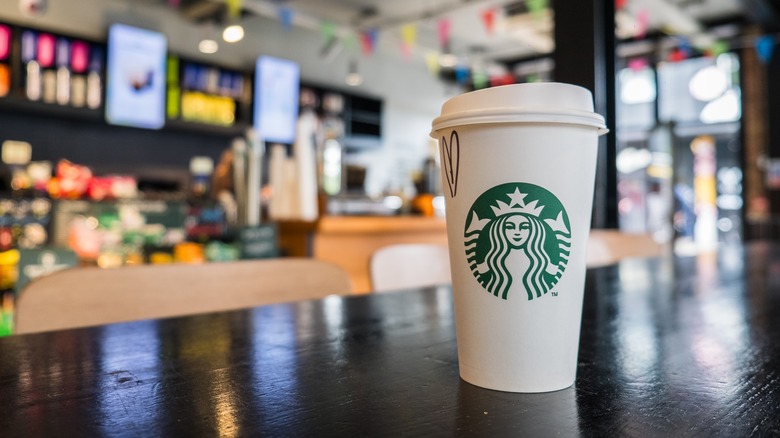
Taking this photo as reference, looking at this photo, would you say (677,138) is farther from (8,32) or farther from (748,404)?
(748,404)

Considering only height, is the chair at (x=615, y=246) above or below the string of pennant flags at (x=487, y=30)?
below

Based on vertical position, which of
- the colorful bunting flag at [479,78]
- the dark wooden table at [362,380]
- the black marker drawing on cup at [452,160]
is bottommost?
the dark wooden table at [362,380]

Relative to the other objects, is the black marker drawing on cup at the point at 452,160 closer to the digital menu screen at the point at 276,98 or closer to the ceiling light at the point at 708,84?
the digital menu screen at the point at 276,98

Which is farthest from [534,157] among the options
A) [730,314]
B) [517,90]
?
[730,314]

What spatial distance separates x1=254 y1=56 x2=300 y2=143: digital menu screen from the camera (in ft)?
20.3

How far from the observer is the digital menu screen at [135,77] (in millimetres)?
5156

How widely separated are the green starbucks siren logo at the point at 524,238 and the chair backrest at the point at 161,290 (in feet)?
2.11

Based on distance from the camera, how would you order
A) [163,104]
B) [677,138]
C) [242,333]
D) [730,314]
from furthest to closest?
1. [677,138]
2. [163,104]
3. [730,314]
4. [242,333]

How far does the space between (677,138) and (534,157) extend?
8209mm

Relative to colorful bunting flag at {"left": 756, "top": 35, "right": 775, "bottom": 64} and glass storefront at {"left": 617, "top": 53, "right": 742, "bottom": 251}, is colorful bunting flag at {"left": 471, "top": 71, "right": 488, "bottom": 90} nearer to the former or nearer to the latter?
glass storefront at {"left": 617, "top": 53, "right": 742, "bottom": 251}

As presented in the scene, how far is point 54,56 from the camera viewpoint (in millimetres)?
5027

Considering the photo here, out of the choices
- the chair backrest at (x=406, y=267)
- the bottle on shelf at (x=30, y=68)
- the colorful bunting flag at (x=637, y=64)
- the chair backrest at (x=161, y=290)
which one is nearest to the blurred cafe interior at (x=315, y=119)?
the bottle on shelf at (x=30, y=68)

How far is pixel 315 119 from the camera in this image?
643cm

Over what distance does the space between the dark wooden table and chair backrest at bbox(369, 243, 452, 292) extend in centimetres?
48
